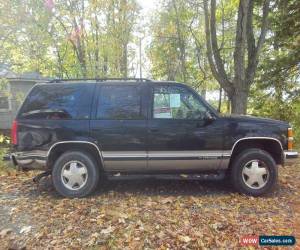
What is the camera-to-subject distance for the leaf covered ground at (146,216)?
389 cm

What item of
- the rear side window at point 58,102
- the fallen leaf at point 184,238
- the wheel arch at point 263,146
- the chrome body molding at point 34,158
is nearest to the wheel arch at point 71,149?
the chrome body molding at point 34,158

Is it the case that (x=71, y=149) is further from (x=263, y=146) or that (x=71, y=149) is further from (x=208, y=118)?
(x=263, y=146)

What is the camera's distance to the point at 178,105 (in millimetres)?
5520

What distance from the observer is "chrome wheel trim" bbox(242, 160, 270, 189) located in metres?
5.51

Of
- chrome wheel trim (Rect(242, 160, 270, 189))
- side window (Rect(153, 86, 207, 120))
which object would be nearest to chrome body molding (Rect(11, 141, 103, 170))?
side window (Rect(153, 86, 207, 120))

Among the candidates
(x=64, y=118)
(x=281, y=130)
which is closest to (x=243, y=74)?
(x=281, y=130)

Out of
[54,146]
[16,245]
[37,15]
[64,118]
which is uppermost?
[37,15]

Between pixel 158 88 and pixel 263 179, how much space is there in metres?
2.53

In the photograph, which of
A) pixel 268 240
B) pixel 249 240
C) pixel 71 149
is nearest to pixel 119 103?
pixel 71 149

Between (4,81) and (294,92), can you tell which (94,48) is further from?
(294,92)

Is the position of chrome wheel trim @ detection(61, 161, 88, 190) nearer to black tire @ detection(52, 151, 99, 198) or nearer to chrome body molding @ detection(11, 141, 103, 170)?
black tire @ detection(52, 151, 99, 198)

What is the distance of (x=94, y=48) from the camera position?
613 inches

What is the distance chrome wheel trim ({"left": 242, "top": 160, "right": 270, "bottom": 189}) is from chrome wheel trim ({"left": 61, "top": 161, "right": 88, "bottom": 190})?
9.56 feet

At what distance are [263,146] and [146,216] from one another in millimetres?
2684
